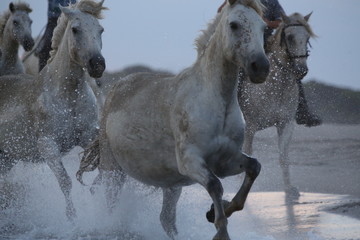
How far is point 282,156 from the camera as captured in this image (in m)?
10.4

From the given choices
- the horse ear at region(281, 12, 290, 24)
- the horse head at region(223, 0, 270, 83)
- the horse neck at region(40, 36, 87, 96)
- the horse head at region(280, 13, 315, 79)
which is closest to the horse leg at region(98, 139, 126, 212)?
the horse neck at region(40, 36, 87, 96)

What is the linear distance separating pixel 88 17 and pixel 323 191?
12.8 ft

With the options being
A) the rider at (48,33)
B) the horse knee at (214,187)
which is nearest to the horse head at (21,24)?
the rider at (48,33)

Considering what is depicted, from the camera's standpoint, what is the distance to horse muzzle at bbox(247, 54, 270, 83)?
558 centimetres

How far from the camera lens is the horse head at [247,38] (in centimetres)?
561


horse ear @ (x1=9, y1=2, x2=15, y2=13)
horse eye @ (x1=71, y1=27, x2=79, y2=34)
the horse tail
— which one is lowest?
the horse tail

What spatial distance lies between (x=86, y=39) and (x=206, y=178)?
2.35 meters

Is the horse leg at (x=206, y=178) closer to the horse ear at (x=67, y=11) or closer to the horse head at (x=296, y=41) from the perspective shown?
the horse ear at (x=67, y=11)

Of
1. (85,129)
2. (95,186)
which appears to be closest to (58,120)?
(85,129)

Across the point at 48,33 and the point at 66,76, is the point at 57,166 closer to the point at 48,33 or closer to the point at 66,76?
the point at 66,76

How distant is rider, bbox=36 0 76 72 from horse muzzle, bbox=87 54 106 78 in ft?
9.68

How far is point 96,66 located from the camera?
288 inches

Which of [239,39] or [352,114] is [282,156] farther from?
[352,114]

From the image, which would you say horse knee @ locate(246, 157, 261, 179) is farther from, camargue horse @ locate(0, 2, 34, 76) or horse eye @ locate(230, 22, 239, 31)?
camargue horse @ locate(0, 2, 34, 76)
